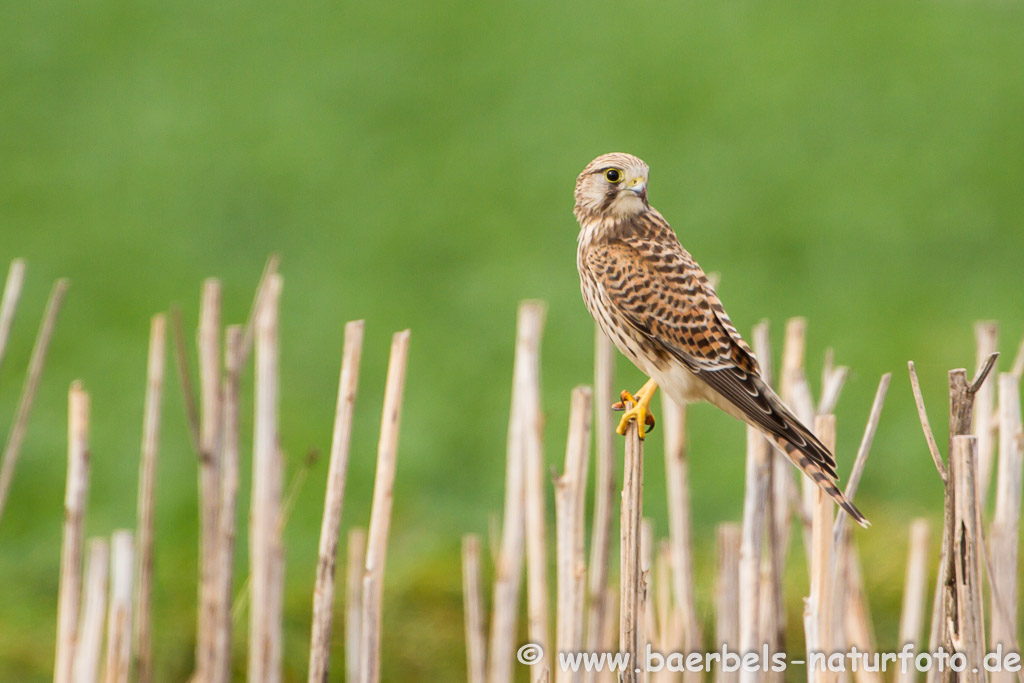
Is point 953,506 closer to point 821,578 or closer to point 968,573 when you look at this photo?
point 968,573

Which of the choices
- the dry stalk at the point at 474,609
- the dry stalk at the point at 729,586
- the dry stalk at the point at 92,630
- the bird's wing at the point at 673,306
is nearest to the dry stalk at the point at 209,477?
the dry stalk at the point at 92,630

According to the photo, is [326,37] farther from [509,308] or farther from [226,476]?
[226,476]

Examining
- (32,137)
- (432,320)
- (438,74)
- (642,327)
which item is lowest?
(642,327)

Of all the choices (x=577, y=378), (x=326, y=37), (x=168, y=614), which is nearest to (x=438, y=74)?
(x=326, y=37)

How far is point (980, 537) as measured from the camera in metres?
2.43

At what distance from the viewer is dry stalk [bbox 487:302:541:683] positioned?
332 cm

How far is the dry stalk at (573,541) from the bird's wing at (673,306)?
1.67 feet

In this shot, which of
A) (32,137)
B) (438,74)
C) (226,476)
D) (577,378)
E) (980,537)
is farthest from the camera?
(438,74)

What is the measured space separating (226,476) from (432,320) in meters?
3.65

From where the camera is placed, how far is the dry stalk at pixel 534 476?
3.30 metres

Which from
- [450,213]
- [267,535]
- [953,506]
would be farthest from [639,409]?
[450,213]

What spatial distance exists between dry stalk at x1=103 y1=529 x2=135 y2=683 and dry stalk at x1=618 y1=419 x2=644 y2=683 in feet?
4.39

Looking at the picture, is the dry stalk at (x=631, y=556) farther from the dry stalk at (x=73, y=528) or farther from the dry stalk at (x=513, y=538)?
the dry stalk at (x=73, y=528)

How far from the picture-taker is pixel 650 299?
345 cm
